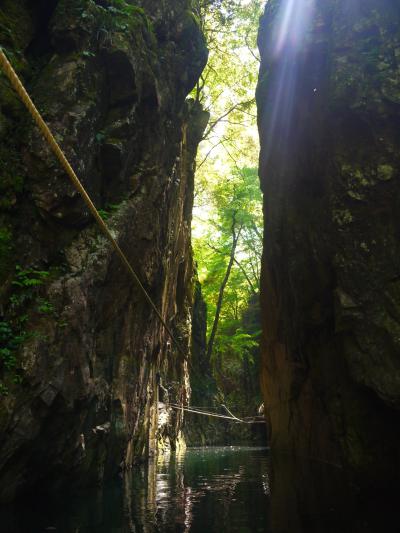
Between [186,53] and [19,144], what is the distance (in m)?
7.05

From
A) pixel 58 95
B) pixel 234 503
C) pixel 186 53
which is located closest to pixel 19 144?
pixel 58 95

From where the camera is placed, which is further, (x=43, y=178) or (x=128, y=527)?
(x=43, y=178)

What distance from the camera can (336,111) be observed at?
761 cm

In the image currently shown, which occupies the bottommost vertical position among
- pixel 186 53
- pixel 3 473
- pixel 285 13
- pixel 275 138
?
pixel 3 473

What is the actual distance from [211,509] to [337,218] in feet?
15.1

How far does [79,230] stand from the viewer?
7.73 metres

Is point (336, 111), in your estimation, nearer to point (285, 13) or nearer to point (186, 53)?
point (285, 13)

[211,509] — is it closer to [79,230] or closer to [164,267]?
[79,230]

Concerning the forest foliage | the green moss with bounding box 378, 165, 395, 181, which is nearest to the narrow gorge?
the green moss with bounding box 378, 165, 395, 181

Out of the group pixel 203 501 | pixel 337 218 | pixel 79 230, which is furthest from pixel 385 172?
pixel 203 501

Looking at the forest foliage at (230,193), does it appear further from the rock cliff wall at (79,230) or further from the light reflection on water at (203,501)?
the light reflection on water at (203,501)

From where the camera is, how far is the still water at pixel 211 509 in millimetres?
4734

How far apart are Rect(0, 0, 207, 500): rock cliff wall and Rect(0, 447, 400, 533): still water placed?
2.76 ft

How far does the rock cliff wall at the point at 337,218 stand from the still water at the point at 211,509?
47.1 inches
